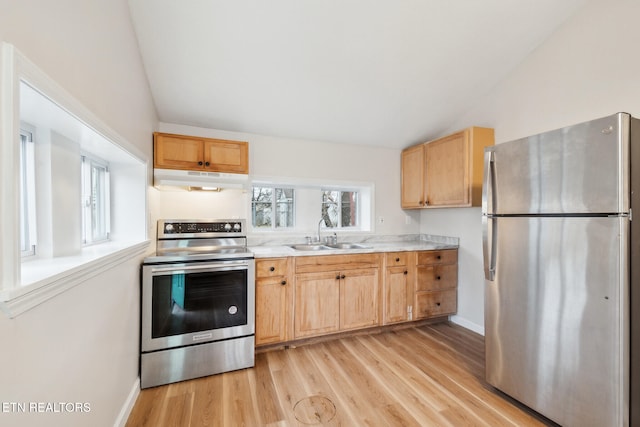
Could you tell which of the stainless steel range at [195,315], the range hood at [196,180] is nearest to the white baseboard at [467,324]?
the stainless steel range at [195,315]

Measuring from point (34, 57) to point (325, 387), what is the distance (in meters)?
2.34

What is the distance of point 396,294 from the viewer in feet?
9.84

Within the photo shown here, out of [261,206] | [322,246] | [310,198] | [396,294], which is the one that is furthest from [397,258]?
[261,206]

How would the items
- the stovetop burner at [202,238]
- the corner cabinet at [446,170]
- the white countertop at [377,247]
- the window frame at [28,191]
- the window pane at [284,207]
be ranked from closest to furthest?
the window frame at [28,191] < the stovetop burner at [202,238] < the white countertop at [377,247] < the corner cabinet at [446,170] < the window pane at [284,207]

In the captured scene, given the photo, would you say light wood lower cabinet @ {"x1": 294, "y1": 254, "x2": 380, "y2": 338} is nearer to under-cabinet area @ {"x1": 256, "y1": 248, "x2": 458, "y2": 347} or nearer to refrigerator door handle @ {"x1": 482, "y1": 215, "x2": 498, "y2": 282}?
under-cabinet area @ {"x1": 256, "y1": 248, "x2": 458, "y2": 347}

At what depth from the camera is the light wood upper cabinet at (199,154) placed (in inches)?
95.6

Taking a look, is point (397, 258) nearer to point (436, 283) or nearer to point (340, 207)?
point (436, 283)

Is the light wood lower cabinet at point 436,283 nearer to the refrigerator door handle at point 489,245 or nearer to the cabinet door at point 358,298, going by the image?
the cabinet door at point 358,298

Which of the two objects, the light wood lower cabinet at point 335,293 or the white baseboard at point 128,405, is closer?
the white baseboard at point 128,405

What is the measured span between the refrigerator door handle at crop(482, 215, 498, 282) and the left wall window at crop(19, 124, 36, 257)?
2583mm

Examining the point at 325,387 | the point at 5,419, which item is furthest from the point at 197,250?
the point at 5,419

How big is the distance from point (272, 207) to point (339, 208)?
89 centimetres

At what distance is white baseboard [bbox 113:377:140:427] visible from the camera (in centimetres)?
162

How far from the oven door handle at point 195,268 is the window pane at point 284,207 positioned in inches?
41.5
